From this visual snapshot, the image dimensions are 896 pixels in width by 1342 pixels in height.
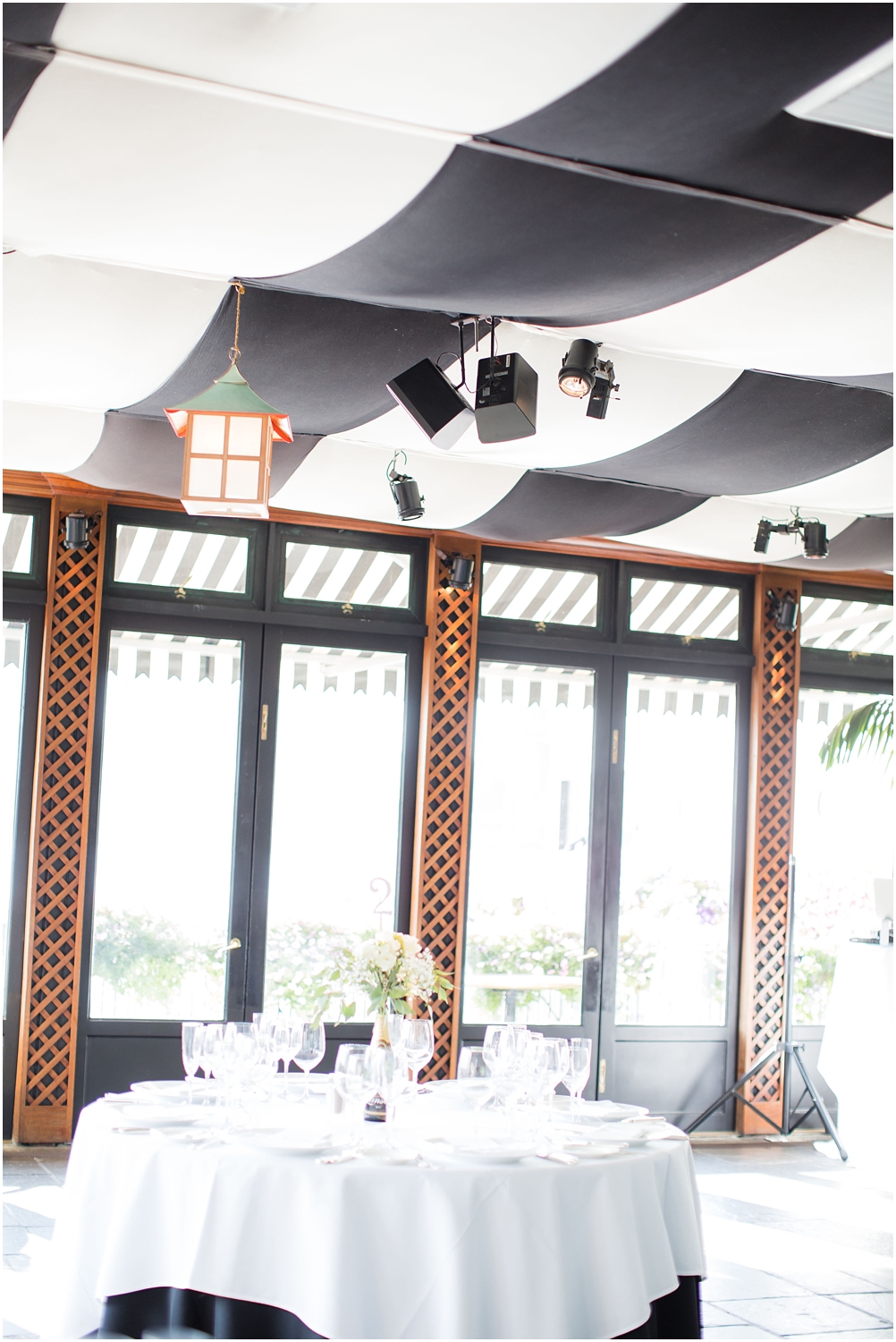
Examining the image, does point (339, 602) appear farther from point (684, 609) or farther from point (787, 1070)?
point (787, 1070)

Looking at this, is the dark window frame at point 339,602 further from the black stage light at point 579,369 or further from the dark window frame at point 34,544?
the black stage light at point 579,369

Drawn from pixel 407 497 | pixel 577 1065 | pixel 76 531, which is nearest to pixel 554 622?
pixel 407 497

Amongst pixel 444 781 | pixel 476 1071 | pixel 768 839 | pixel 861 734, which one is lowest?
pixel 476 1071

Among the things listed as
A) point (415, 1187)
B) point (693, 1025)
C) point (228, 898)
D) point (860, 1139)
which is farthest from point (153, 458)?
point (860, 1139)

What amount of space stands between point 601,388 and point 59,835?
3.25 m

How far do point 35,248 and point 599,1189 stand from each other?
2.25 metres

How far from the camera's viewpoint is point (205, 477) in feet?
9.86

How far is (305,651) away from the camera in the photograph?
5.81 m

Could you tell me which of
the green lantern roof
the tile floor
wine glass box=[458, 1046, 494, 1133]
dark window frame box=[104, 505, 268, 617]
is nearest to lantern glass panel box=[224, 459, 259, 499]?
the green lantern roof

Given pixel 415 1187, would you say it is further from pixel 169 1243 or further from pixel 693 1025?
pixel 693 1025

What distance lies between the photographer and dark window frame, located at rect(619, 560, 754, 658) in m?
6.25

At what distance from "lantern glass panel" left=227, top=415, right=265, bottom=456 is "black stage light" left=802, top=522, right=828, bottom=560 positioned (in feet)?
8.93

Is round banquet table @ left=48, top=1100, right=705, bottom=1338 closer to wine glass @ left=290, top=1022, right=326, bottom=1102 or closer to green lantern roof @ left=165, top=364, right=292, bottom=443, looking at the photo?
wine glass @ left=290, top=1022, right=326, bottom=1102

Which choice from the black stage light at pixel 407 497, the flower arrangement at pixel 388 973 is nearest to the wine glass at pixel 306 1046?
the flower arrangement at pixel 388 973
